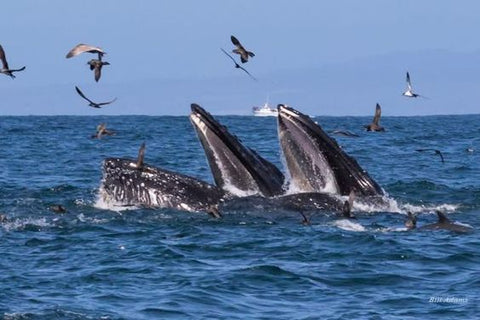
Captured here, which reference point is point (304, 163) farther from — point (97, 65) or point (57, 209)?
point (97, 65)

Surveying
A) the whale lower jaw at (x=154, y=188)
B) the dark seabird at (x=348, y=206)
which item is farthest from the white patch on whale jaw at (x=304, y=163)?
the whale lower jaw at (x=154, y=188)

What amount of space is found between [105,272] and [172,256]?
4.30ft

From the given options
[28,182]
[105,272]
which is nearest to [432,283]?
[105,272]

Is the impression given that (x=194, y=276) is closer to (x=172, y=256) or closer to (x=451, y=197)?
(x=172, y=256)

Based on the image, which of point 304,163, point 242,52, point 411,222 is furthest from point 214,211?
point 242,52

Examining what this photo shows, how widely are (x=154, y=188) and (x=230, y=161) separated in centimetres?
120

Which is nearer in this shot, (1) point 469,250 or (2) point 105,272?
(2) point 105,272

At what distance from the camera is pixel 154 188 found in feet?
65.3

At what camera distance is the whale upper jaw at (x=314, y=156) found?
771 inches

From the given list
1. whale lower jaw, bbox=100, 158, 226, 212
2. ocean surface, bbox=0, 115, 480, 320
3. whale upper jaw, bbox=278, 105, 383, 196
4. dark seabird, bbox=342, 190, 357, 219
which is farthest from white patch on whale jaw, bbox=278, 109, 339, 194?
whale lower jaw, bbox=100, 158, 226, 212

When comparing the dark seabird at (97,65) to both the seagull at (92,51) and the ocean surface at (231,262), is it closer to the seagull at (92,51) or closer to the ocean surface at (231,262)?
the seagull at (92,51)

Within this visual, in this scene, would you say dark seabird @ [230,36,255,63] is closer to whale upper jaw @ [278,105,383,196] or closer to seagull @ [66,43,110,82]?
seagull @ [66,43,110,82]

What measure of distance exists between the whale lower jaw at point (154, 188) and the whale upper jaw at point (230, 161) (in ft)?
1.00

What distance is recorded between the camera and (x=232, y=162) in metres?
19.6
